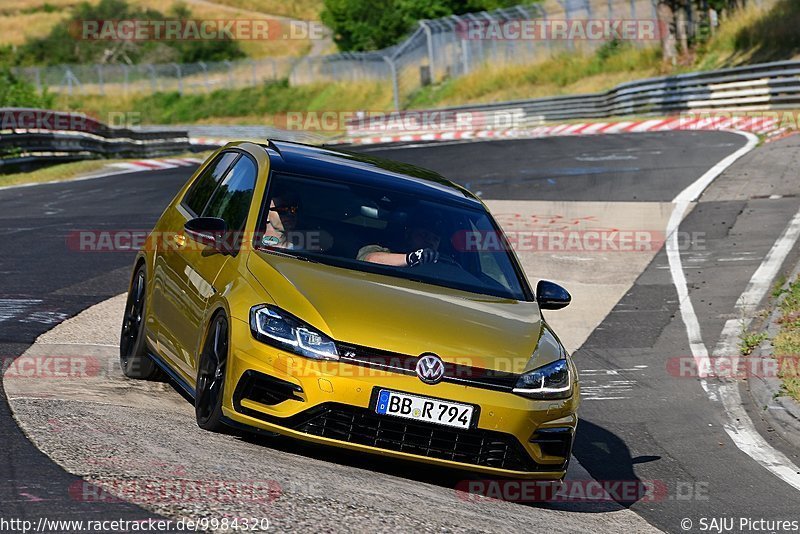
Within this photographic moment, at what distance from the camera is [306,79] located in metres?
72.3

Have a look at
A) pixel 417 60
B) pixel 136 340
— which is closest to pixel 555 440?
pixel 136 340

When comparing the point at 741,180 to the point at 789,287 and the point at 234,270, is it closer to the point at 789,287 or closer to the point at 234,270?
the point at 789,287

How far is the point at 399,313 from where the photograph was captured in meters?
6.42

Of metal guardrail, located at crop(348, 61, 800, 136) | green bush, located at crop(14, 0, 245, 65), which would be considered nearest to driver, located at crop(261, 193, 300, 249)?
metal guardrail, located at crop(348, 61, 800, 136)

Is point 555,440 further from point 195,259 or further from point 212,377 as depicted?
point 195,259

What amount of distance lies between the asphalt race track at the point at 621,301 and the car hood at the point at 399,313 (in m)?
0.81

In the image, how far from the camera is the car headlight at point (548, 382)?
6.36 metres

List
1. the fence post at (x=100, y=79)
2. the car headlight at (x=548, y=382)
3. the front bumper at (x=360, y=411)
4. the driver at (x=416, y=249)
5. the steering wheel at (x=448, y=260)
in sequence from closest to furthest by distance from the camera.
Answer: the front bumper at (x=360, y=411) < the car headlight at (x=548, y=382) < the driver at (x=416, y=249) < the steering wheel at (x=448, y=260) < the fence post at (x=100, y=79)

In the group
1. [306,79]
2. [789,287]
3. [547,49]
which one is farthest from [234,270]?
[306,79]

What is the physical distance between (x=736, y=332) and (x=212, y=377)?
20.7 ft

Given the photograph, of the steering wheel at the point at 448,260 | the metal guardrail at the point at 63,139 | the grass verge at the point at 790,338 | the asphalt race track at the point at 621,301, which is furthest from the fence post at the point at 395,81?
the steering wheel at the point at 448,260

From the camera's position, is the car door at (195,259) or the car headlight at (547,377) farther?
the car door at (195,259)

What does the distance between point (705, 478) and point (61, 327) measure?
15.7ft

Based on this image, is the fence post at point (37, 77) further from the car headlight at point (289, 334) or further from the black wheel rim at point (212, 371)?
the car headlight at point (289, 334)
